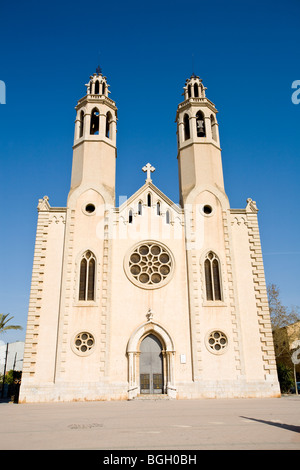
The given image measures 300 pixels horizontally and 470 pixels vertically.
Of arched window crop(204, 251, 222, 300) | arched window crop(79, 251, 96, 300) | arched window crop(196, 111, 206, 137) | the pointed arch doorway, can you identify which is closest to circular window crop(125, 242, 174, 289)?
arched window crop(79, 251, 96, 300)

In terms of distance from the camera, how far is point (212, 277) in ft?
76.0

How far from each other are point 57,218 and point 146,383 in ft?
39.6

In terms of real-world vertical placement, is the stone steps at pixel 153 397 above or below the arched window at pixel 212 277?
below

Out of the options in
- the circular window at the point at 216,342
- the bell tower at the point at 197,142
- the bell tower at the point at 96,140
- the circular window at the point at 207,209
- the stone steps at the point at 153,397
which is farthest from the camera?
the bell tower at the point at 197,142

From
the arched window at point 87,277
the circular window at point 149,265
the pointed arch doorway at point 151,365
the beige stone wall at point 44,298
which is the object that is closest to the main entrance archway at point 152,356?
the pointed arch doorway at point 151,365

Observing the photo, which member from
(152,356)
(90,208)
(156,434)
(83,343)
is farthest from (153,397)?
(156,434)

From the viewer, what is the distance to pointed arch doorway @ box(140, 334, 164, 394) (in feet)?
69.7

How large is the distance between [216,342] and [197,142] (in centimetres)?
1478

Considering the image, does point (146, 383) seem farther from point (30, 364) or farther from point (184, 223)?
point (184, 223)

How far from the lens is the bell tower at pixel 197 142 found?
85.7 feet

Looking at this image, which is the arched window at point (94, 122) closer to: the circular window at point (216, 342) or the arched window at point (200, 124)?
the arched window at point (200, 124)

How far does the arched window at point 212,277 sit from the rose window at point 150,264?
246cm

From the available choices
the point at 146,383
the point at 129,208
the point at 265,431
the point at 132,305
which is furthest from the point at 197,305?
the point at 265,431

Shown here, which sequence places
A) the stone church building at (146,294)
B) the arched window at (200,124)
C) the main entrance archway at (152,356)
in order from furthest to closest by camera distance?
the arched window at (200,124) → the main entrance archway at (152,356) → the stone church building at (146,294)
